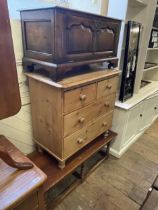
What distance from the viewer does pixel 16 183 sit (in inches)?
35.3

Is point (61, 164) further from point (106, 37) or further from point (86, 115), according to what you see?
point (106, 37)

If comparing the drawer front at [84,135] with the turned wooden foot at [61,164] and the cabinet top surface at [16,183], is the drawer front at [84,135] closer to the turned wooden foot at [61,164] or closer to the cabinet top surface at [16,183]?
the turned wooden foot at [61,164]

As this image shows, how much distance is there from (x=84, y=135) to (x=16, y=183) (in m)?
0.69

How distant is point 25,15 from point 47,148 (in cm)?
105

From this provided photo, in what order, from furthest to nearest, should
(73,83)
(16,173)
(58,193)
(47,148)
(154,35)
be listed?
(154,35) < (58,193) < (47,148) < (73,83) < (16,173)

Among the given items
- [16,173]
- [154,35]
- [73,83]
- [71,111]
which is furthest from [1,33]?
[154,35]

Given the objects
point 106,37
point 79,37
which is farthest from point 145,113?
point 79,37

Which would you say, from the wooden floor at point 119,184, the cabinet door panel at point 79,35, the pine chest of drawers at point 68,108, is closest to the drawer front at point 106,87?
the pine chest of drawers at point 68,108

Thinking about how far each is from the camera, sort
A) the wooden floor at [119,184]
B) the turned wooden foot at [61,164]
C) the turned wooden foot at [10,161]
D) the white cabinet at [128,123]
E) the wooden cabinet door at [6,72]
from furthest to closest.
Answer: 1. the white cabinet at [128,123]
2. the wooden floor at [119,184]
3. the turned wooden foot at [61,164]
4. the turned wooden foot at [10,161]
5. the wooden cabinet door at [6,72]

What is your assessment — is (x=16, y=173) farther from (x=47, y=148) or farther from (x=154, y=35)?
(x=154, y=35)

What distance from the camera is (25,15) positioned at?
3.78 ft

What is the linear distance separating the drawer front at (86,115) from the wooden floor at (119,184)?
687mm

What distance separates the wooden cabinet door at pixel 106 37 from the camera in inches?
50.6

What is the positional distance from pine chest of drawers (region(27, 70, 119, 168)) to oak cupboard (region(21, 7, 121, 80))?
115 millimetres
